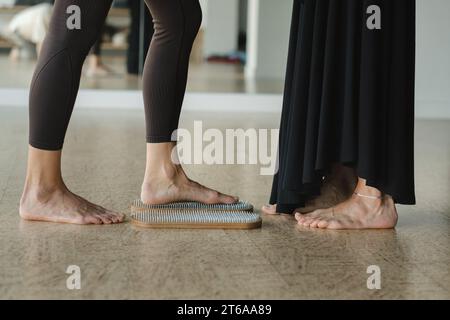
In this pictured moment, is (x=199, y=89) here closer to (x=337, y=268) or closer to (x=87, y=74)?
(x=87, y=74)

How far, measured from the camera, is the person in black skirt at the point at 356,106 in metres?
2.22

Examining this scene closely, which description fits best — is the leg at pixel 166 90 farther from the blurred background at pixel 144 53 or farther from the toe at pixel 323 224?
the blurred background at pixel 144 53

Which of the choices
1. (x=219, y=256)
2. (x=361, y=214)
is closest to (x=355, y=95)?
(x=361, y=214)

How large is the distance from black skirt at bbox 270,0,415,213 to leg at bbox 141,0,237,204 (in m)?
0.29

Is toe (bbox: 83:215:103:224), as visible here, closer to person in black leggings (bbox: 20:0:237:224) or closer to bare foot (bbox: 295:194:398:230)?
person in black leggings (bbox: 20:0:237:224)

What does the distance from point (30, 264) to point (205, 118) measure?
3522 millimetres

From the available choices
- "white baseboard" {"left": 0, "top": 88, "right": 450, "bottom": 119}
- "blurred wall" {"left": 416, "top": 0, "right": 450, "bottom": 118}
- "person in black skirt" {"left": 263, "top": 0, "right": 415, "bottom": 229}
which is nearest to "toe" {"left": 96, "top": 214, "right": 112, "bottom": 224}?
"person in black skirt" {"left": 263, "top": 0, "right": 415, "bottom": 229}

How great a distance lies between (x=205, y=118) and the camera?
17.3 feet

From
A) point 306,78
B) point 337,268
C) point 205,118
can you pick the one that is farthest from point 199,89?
point 337,268

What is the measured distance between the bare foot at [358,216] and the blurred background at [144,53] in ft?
11.1

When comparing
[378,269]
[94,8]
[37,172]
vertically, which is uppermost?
[94,8]

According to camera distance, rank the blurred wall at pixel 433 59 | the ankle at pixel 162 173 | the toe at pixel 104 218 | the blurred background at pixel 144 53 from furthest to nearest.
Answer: the blurred wall at pixel 433 59 < the blurred background at pixel 144 53 < the ankle at pixel 162 173 < the toe at pixel 104 218

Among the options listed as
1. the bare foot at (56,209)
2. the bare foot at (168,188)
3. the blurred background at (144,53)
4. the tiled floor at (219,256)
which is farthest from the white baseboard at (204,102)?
the bare foot at (56,209)

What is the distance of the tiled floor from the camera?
1.66 metres
